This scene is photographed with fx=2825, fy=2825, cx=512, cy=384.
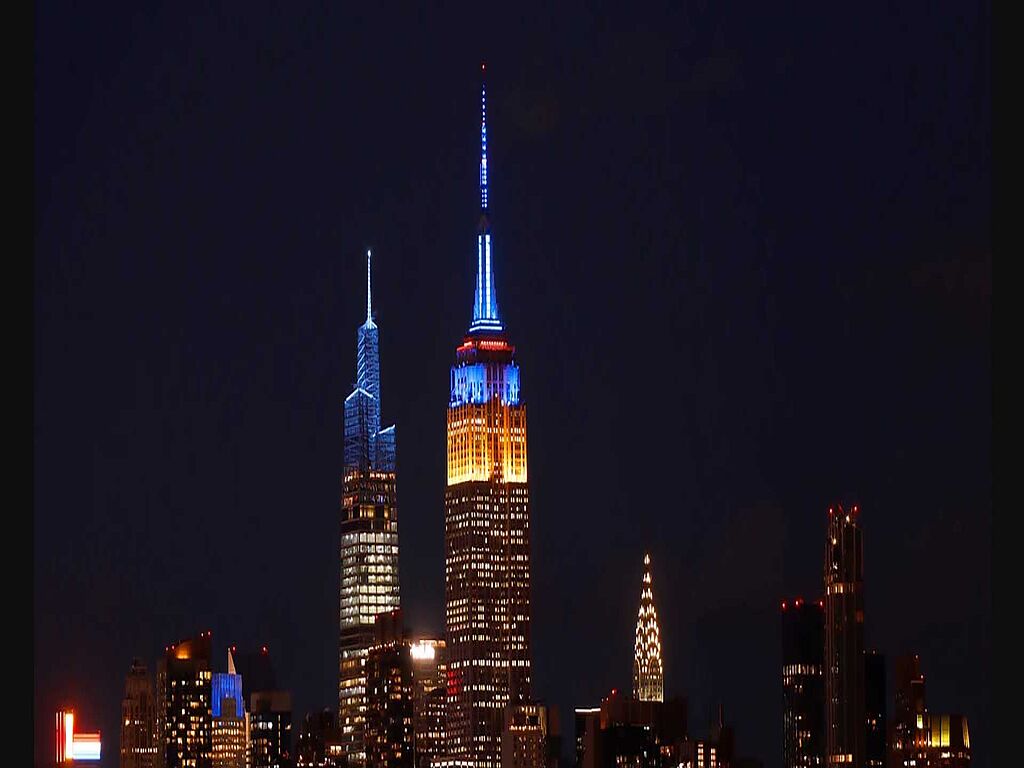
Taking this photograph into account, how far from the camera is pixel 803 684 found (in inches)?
2039

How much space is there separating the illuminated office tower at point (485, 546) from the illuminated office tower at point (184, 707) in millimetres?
5179

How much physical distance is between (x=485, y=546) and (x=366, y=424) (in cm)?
1012

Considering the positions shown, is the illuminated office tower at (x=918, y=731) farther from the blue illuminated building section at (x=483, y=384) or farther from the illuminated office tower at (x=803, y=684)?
the blue illuminated building section at (x=483, y=384)

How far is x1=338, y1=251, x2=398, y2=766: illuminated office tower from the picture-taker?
68000 millimetres

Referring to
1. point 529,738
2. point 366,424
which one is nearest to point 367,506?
point 366,424

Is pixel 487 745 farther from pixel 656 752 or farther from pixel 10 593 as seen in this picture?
pixel 10 593

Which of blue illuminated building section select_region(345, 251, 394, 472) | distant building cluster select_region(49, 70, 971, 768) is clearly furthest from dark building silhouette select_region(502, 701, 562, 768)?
blue illuminated building section select_region(345, 251, 394, 472)

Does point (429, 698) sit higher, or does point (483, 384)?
point (483, 384)

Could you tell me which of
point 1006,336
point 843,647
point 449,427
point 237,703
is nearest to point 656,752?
point 843,647

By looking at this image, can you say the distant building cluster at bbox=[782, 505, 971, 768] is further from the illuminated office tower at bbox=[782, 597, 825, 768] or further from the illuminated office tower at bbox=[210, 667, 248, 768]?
the illuminated office tower at bbox=[210, 667, 248, 768]

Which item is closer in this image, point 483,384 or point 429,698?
point 429,698

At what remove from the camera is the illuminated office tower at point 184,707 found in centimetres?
5722

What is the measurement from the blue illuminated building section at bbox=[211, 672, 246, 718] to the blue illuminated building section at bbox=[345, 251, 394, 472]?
11.5m

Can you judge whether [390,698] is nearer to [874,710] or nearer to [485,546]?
[485,546]
